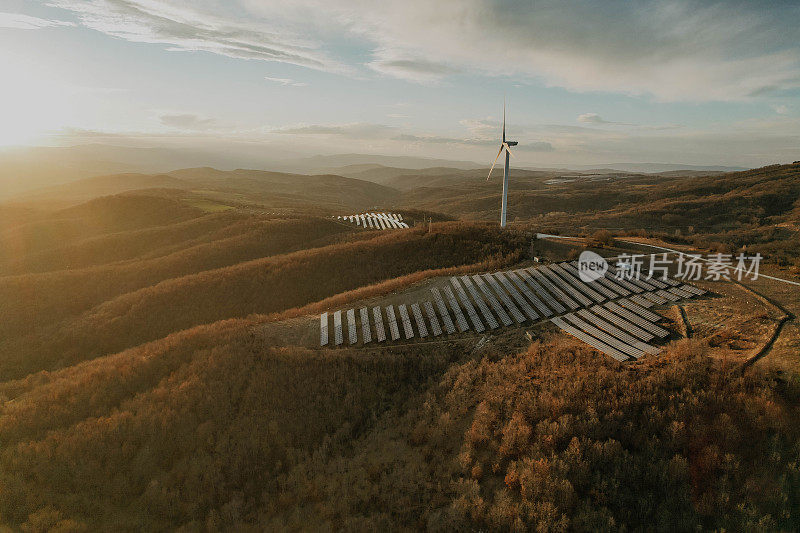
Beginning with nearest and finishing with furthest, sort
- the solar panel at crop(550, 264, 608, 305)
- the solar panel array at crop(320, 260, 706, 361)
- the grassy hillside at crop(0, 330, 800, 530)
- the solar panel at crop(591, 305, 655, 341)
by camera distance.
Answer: the grassy hillside at crop(0, 330, 800, 530) → the solar panel at crop(591, 305, 655, 341) → the solar panel array at crop(320, 260, 706, 361) → the solar panel at crop(550, 264, 608, 305)

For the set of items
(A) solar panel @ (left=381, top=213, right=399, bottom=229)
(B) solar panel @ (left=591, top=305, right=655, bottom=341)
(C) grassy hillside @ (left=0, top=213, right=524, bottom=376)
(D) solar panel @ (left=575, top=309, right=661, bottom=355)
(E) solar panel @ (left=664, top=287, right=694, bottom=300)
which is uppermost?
(A) solar panel @ (left=381, top=213, right=399, bottom=229)

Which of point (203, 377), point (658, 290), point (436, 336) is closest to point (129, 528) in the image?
point (203, 377)

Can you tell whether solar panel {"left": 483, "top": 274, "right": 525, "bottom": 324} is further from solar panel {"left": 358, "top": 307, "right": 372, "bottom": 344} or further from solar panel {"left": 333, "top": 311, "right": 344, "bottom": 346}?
solar panel {"left": 333, "top": 311, "right": 344, "bottom": 346}

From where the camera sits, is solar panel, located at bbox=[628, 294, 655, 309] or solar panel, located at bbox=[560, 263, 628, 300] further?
solar panel, located at bbox=[560, 263, 628, 300]

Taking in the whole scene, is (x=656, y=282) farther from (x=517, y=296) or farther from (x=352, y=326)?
(x=352, y=326)

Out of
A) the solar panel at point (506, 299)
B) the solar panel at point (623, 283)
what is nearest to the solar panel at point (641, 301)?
the solar panel at point (623, 283)

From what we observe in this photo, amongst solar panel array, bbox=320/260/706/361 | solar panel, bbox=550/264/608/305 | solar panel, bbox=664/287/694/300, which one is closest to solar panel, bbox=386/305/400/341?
solar panel array, bbox=320/260/706/361

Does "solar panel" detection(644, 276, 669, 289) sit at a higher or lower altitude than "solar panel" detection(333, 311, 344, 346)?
higher
